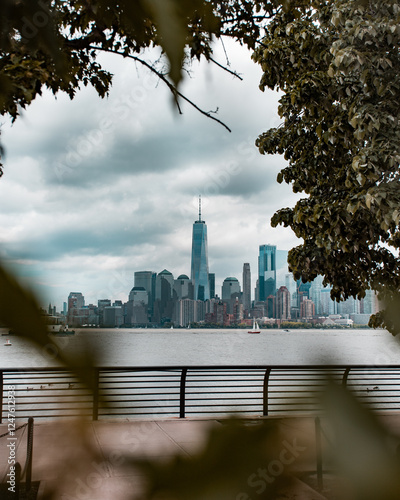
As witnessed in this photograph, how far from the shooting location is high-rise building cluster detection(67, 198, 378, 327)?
0.27 meters

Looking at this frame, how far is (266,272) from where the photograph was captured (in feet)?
1.40

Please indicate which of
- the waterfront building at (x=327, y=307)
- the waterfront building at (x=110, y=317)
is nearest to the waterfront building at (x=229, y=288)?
the waterfront building at (x=327, y=307)

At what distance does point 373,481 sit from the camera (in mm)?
130

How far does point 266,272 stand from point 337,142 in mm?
4425

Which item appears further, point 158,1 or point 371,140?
point 371,140

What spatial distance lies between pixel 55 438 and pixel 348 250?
4.58m

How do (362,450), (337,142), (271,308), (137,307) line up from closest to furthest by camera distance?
(362,450) < (137,307) < (271,308) < (337,142)

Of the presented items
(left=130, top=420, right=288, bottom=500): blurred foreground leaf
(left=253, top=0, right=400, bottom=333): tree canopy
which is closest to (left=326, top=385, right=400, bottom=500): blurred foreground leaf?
(left=130, top=420, right=288, bottom=500): blurred foreground leaf

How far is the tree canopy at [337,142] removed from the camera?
367 centimetres

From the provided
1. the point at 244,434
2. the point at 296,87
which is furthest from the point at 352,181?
the point at 244,434

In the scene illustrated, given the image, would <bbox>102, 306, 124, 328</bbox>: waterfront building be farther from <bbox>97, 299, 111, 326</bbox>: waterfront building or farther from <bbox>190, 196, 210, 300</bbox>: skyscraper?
<bbox>190, 196, 210, 300</bbox>: skyscraper

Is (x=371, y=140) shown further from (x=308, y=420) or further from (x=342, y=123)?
(x=308, y=420)

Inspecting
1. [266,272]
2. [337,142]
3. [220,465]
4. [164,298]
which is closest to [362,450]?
[220,465]

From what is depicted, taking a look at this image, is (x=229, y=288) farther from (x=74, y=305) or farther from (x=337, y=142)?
(x=337, y=142)
